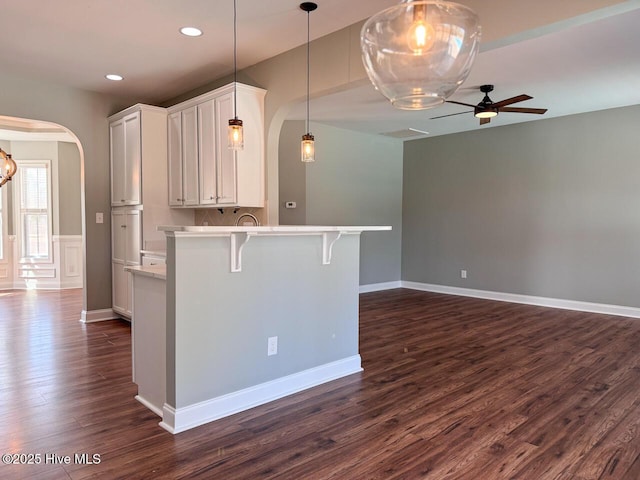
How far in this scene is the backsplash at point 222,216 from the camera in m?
4.30

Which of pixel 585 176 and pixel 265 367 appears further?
pixel 585 176

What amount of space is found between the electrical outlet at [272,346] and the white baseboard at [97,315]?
3.22 m

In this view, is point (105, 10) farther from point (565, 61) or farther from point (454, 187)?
point (454, 187)

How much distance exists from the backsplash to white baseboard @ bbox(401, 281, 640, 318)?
166 inches

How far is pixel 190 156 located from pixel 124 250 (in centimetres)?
142

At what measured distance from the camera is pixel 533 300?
20.8 feet

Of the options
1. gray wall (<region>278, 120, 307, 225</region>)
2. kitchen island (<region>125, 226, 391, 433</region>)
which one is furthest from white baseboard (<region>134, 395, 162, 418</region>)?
gray wall (<region>278, 120, 307, 225</region>)

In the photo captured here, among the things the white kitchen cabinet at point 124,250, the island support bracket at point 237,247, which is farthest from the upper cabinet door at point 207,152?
the island support bracket at point 237,247

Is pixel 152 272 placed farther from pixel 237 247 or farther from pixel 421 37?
pixel 421 37

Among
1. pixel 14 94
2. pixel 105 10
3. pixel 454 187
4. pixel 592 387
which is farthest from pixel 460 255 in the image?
pixel 14 94

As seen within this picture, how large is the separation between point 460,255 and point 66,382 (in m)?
5.86

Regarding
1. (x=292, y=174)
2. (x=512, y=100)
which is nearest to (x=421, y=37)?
(x=512, y=100)

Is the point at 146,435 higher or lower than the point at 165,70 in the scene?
lower

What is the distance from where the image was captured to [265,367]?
2.84 m
